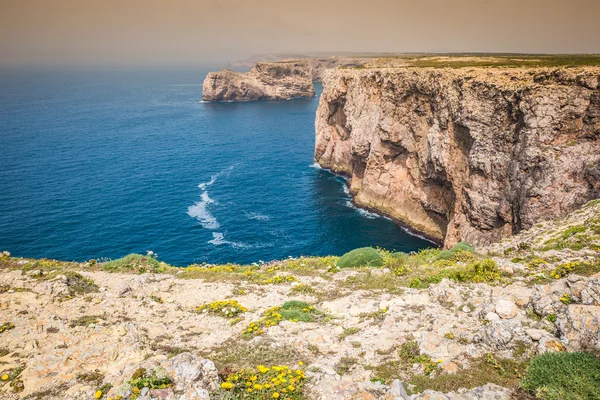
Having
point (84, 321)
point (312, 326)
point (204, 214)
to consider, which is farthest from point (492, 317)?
point (204, 214)

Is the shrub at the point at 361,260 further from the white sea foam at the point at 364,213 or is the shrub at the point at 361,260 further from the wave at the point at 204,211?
the white sea foam at the point at 364,213

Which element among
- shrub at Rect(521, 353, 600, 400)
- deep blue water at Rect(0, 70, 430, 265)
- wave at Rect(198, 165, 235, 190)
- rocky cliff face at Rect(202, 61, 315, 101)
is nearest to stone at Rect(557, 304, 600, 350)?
shrub at Rect(521, 353, 600, 400)

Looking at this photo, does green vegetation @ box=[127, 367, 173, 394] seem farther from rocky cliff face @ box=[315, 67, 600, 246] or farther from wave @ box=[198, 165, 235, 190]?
wave @ box=[198, 165, 235, 190]

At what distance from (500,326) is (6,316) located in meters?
19.6

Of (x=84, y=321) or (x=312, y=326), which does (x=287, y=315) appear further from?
(x=84, y=321)

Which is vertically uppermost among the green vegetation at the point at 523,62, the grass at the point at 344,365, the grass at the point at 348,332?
the green vegetation at the point at 523,62

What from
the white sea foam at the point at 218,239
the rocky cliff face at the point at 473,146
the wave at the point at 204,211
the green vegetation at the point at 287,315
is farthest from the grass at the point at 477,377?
the wave at the point at 204,211

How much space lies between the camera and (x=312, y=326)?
A: 14617 millimetres

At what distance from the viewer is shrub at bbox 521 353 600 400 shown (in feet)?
27.3

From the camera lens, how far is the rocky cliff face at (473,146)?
38531 mm

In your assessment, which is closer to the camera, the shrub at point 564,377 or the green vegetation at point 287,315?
the shrub at point 564,377

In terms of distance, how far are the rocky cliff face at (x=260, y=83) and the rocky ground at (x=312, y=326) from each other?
6742 inches

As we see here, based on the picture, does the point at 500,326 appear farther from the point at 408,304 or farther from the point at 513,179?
the point at 513,179

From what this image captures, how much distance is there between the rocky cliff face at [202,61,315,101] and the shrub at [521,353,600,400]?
18619 centimetres
